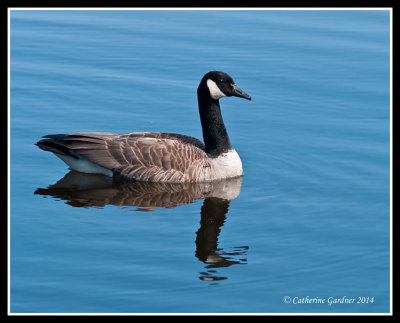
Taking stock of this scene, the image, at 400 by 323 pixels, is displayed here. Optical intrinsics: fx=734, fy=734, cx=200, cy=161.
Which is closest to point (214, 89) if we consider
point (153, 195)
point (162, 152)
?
point (162, 152)

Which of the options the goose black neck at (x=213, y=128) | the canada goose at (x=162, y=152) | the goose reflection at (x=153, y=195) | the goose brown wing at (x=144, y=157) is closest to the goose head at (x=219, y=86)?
the canada goose at (x=162, y=152)

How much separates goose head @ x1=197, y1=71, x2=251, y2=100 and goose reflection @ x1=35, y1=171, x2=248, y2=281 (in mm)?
1844

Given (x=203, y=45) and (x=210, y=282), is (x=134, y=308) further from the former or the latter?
(x=203, y=45)

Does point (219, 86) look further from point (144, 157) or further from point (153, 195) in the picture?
point (153, 195)

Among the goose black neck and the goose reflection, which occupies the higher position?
the goose black neck

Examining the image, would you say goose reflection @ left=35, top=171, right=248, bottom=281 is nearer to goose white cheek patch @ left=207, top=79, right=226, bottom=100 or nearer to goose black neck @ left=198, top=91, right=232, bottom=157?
goose black neck @ left=198, top=91, right=232, bottom=157

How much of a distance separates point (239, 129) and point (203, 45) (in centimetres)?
503

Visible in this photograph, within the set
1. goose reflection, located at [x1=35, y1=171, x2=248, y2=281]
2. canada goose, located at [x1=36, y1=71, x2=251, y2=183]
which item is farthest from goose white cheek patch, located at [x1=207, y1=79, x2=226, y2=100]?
goose reflection, located at [x1=35, y1=171, x2=248, y2=281]

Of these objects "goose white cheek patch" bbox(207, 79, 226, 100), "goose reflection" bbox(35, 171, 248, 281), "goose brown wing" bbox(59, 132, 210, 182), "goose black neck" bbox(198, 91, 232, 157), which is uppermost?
"goose white cheek patch" bbox(207, 79, 226, 100)

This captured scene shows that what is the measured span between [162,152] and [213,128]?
132 cm

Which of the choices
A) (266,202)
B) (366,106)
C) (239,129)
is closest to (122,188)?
(266,202)

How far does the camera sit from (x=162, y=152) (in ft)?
50.9

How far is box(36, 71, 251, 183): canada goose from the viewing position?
1549 centimetres

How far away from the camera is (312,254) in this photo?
12.2 metres
